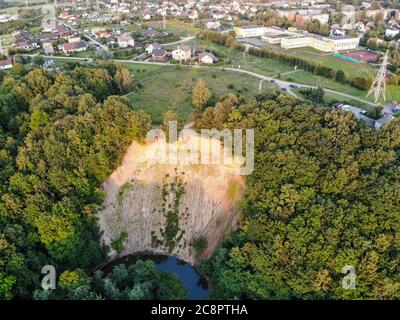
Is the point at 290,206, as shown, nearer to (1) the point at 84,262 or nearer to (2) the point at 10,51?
(1) the point at 84,262

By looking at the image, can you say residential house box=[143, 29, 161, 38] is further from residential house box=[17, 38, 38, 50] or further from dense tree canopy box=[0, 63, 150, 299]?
dense tree canopy box=[0, 63, 150, 299]

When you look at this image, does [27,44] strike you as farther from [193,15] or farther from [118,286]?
[118,286]

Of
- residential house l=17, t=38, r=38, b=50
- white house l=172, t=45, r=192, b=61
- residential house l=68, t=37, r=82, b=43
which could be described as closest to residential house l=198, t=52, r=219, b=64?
white house l=172, t=45, r=192, b=61

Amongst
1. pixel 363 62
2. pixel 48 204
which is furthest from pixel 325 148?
pixel 363 62

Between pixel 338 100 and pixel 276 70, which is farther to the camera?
pixel 276 70

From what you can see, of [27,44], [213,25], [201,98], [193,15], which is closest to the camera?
[201,98]

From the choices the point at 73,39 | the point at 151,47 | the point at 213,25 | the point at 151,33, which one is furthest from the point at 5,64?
the point at 213,25
